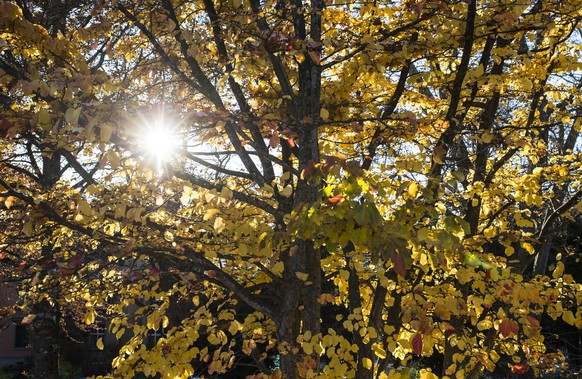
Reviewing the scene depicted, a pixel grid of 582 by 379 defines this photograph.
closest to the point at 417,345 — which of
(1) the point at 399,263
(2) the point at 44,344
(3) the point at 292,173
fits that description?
(1) the point at 399,263

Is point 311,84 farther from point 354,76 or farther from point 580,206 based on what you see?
point 580,206

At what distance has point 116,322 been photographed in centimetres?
504

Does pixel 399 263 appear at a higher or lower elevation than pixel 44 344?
lower

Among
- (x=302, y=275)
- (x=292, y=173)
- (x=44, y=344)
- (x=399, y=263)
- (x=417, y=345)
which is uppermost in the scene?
(x=292, y=173)

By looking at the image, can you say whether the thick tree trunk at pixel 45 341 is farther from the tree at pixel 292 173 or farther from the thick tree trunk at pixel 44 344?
the tree at pixel 292 173

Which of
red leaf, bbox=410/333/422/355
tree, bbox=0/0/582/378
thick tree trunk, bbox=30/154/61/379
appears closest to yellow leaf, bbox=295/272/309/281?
tree, bbox=0/0/582/378

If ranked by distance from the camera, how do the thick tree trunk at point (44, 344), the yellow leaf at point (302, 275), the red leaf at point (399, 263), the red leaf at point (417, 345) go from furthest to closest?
the thick tree trunk at point (44, 344) → the yellow leaf at point (302, 275) → the red leaf at point (417, 345) → the red leaf at point (399, 263)

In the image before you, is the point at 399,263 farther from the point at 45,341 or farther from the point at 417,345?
the point at 45,341

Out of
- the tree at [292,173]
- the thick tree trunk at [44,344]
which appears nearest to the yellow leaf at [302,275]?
the tree at [292,173]

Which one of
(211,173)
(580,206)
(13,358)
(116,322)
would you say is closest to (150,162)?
(116,322)

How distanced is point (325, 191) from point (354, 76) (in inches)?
104

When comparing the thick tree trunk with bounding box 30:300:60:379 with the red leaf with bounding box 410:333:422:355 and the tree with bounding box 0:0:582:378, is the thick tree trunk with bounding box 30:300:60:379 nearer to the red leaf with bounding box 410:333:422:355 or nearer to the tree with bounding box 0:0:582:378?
the tree with bounding box 0:0:582:378

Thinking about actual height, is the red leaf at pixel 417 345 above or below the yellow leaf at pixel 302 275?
below

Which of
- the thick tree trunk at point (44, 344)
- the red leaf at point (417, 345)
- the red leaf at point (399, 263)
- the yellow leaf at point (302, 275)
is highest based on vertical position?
the thick tree trunk at point (44, 344)
